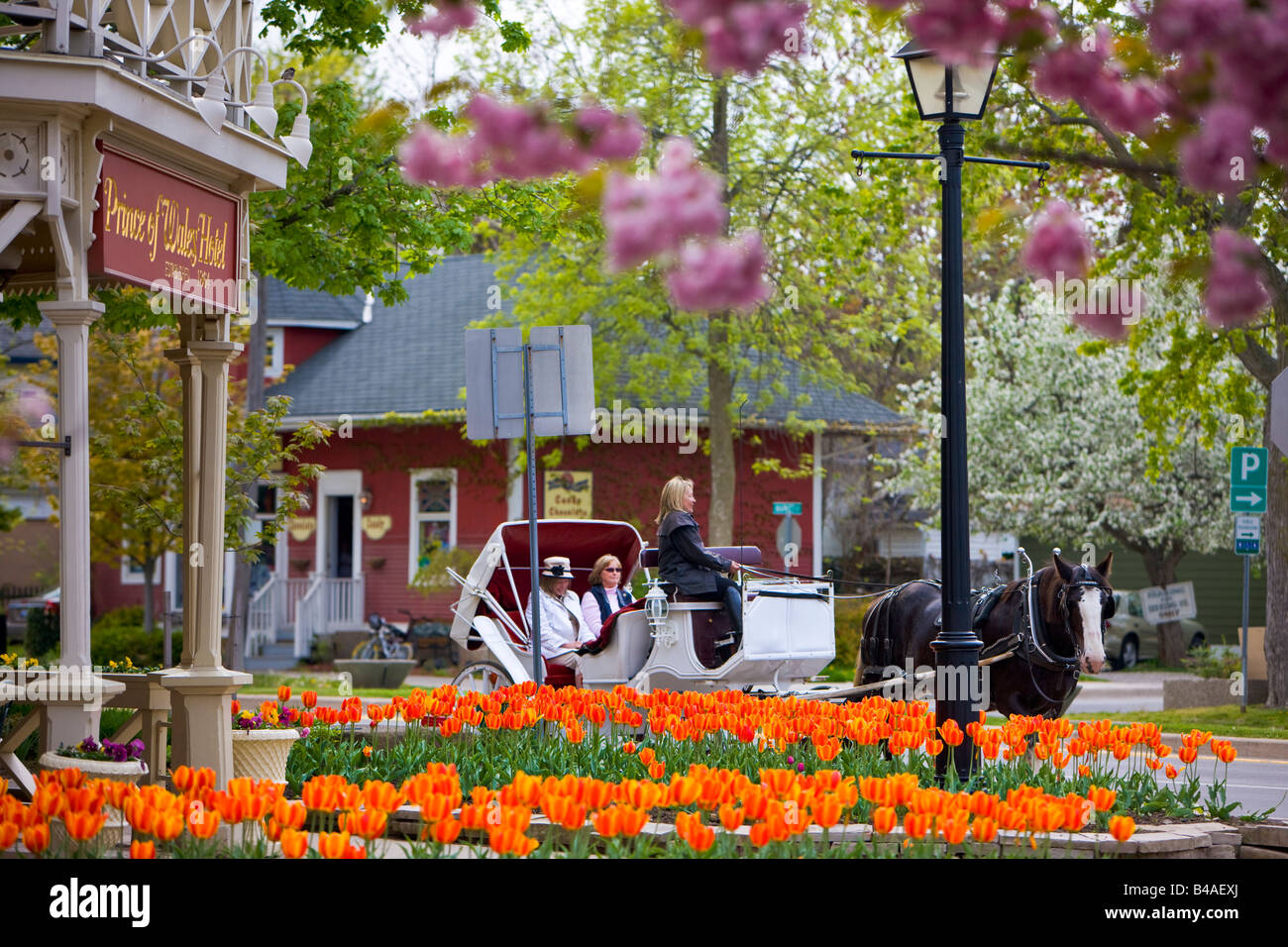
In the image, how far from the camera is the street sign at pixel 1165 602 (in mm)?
31047

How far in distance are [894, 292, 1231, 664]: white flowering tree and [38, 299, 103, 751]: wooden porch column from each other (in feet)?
89.0

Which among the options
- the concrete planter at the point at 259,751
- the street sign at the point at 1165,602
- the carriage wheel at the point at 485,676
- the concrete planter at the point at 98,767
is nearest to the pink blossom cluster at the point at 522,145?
the concrete planter at the point at 98,767

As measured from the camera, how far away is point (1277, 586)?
767 inches

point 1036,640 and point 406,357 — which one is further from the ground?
point 406,357

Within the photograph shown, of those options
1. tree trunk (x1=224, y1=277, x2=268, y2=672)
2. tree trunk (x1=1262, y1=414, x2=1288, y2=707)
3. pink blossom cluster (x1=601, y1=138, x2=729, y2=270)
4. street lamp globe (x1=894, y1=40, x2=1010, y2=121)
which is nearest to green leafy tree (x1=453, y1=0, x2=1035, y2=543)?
tree trunk (x1=224, y1=277, x2=268, y2=672)

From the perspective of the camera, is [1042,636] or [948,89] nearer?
[948,89]

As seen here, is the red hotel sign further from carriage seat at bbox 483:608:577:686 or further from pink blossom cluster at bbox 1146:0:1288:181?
carriage seat at bbox 483:608:577:686

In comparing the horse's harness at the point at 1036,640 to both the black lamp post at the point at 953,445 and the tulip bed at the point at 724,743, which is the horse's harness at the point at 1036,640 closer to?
the tulip bed at the point at 724,743

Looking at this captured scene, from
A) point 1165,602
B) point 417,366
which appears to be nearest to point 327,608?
point 417,366

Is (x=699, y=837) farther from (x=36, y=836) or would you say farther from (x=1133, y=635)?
(x=1133, y=635)

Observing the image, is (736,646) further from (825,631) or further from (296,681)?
(296,681)

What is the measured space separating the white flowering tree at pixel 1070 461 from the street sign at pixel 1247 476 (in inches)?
521

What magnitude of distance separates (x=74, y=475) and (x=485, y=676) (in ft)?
23.0

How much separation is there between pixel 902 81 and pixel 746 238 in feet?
78.0
